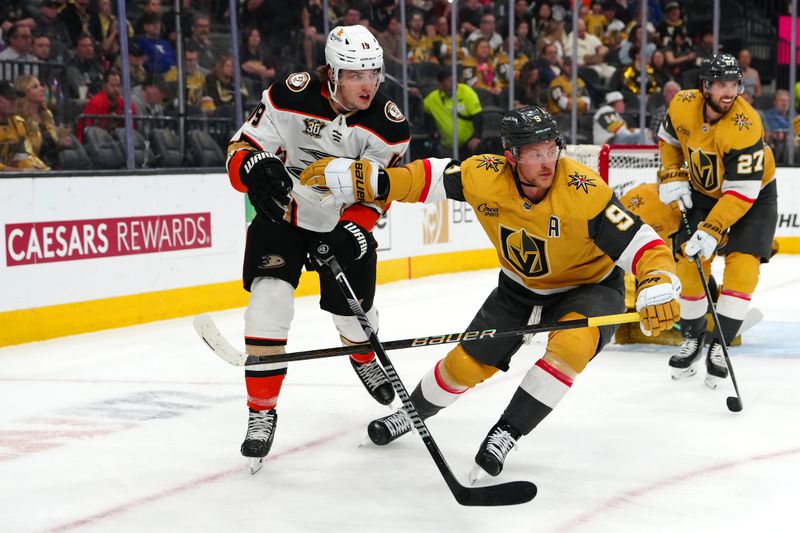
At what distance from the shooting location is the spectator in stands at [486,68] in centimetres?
894

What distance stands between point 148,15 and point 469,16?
11.8 ft

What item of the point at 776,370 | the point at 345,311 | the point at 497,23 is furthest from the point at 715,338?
the point at 497,23

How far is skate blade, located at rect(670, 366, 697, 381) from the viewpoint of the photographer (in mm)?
4199

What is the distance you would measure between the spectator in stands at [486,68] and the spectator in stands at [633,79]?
3.82ft

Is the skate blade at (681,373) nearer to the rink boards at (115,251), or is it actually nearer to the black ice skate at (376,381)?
the black ice skate at (376,381)

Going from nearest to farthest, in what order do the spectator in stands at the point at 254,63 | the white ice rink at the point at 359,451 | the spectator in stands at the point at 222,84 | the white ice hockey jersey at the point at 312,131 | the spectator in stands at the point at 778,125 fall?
1. the white ice rink at the point at 359,451
2. the white ice hockey jersey at the point at 312,131
3. the spectator in stands at the point at 222,84
4. the spectator in stands at the point at 254,63
5. the spectator in stands at the point at 778,125

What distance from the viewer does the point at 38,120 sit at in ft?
18.1

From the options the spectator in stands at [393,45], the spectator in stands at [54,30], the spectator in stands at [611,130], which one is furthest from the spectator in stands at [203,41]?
the spectator in stands at [611,130]

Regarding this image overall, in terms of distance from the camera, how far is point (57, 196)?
5316mm

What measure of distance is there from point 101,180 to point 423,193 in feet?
10.1

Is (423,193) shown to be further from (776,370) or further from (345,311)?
(776,370)

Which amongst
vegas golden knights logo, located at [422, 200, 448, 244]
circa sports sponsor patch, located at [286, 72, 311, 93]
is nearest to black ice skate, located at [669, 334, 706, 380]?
circa sports sponsor patch, located at [286, 72, 311, 93]

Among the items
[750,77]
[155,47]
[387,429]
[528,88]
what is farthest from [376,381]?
[750,77]

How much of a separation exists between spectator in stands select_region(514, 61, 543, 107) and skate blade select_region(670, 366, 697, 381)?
4989mm
